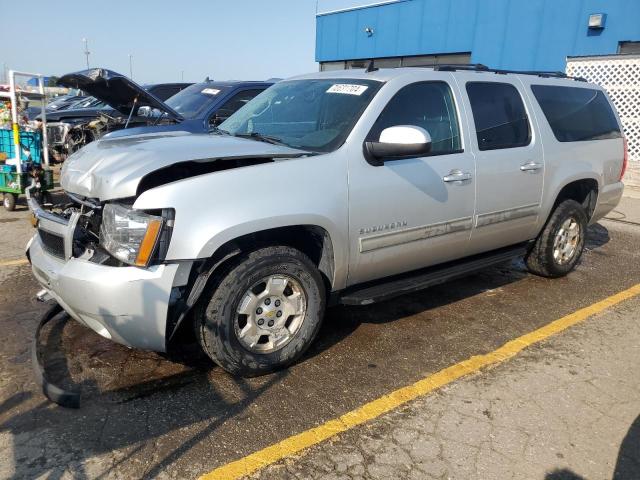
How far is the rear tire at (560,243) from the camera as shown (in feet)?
16.8

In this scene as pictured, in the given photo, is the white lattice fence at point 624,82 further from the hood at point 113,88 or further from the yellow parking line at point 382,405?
the hood at point 113,88

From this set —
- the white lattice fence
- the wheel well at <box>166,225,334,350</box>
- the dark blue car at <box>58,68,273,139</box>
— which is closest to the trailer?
the dark blue car at <box>58,68,273,139</box>

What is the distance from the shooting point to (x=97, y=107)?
40.8 ft

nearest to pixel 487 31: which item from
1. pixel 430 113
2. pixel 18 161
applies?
pixel 18 161

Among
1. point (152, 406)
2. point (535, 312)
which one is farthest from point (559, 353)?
point (152, 406)

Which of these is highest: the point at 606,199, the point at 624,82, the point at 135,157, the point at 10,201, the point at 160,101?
the point at 624,82

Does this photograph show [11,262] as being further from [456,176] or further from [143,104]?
[456,176]

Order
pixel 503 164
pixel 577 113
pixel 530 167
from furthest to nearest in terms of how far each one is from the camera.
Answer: pixel 577 113 → pixel 530 167 → pixel 503 164

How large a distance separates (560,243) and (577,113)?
129cm

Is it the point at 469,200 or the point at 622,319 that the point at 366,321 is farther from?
the point at 622,319

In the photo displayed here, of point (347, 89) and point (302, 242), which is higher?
point (347, 89)

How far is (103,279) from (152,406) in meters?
0.76

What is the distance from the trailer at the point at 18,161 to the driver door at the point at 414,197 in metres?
5.79

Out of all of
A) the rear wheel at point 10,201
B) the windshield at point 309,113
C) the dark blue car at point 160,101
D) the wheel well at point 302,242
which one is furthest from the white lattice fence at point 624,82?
the rear wheel at point 10,201
